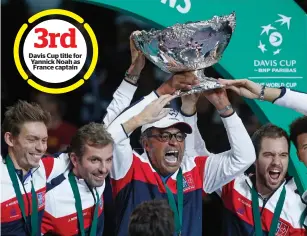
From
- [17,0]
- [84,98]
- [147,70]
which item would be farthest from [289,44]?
[17,0]

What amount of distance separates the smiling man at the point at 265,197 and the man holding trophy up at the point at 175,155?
0.39 feet

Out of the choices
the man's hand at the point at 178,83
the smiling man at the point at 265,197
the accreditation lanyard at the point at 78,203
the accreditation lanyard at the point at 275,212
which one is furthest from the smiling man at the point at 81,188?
the accreditation lanyard at the point at 275,212

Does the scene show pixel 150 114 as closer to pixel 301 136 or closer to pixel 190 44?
pixel 190 44

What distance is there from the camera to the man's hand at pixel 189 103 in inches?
179

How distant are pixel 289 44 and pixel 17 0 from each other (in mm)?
1640

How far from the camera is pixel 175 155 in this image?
4512mm

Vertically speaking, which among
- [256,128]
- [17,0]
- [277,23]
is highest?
[17,0]

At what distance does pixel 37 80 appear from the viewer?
4.52 metres

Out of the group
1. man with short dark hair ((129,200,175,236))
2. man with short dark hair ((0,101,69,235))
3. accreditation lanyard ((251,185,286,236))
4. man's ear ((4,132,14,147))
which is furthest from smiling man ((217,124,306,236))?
man with short dark hair ((129,200,175,236))

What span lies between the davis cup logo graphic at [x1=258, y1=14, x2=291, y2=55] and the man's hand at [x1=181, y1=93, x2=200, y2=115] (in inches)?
20.5

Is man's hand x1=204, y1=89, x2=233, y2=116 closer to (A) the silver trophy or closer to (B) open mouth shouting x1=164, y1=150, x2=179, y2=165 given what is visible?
(A) the silver trophy

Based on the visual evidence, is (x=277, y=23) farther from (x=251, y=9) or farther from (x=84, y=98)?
(x=84, y=98)

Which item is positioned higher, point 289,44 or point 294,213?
point 289,44

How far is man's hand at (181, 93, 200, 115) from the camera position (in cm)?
455
